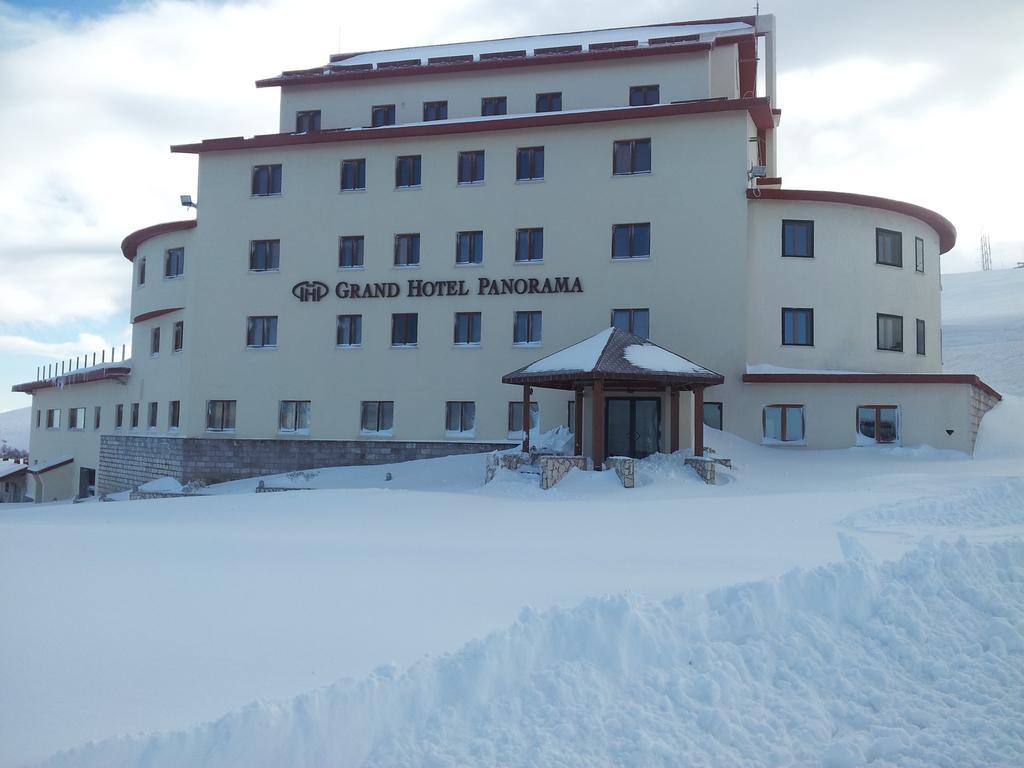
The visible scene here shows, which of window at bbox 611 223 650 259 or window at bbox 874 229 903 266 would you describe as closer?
window at bbox 611 223 650 259

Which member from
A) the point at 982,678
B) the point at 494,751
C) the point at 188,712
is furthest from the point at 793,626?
the point at 188,712

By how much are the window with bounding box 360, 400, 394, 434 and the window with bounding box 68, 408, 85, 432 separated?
19.7m

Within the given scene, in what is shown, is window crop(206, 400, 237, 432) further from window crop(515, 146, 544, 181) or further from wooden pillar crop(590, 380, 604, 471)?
wooden pillar crop(590, 380, 604, 471)

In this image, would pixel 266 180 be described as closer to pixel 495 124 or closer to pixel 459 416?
pixel 495 124

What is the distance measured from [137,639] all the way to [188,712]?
64.4 inches

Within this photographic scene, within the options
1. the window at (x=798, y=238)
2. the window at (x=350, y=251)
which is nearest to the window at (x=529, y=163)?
the window at (x=350, y=251)

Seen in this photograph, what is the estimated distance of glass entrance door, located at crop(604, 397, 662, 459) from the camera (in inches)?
1066

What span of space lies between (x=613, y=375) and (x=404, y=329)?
39.2 ft

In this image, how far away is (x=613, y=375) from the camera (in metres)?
22.4

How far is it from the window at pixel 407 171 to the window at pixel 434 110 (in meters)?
3.37

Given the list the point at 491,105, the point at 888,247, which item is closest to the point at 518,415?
the point at 491,105

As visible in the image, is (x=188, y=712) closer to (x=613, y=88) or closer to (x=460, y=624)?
(x=460, y=624)

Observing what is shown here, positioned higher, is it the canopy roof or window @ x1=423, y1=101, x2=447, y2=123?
window @ x1=423, y1=101, x2=447, y2=123

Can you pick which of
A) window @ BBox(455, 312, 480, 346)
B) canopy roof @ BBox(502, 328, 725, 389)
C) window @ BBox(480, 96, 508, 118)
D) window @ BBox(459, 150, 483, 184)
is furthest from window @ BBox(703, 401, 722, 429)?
window @ BBox(480, 96, 508, 118)
